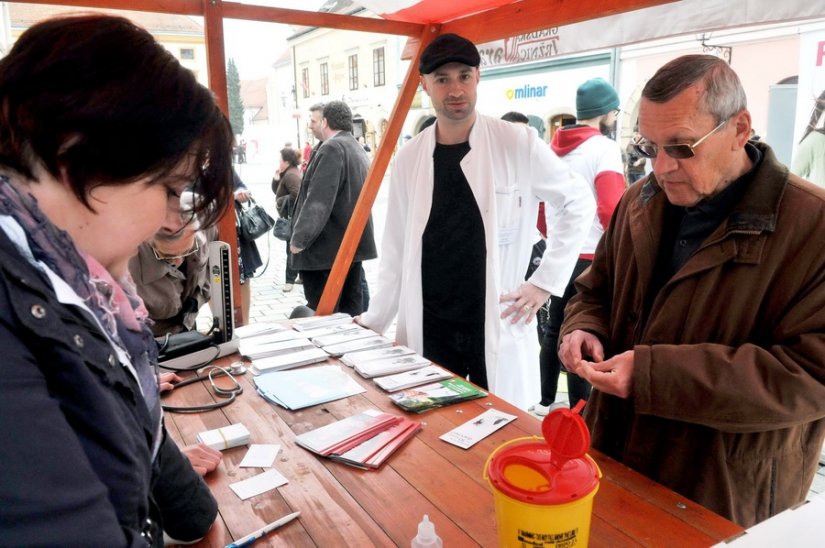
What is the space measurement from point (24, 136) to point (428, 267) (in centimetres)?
187

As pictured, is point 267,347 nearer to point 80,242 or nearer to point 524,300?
point 524,300

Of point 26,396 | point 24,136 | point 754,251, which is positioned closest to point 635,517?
point 754,251

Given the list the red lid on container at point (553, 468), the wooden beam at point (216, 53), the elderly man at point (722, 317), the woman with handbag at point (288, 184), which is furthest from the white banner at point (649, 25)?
the woman with handbag at point (288, 184)

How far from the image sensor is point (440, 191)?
2.48 metres

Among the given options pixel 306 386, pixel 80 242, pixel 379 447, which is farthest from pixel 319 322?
pixel 80 242

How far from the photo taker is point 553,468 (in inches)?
37.4

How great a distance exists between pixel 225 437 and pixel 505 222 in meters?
1.46

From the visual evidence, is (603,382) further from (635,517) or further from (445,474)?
(445,474)

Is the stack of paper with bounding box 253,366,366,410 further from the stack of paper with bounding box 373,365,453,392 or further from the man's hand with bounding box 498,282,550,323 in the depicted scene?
the man's hand with bounding box 498,282,550,323

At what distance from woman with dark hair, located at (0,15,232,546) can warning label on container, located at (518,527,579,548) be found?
1.86 ft

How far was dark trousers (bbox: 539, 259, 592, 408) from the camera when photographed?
314cm

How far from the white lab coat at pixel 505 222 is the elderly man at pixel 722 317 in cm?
91

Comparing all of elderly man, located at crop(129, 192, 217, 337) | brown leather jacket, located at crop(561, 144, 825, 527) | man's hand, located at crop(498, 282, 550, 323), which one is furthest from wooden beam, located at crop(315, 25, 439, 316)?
brown leather jacket, located at crop(561, 144, 825, 527)

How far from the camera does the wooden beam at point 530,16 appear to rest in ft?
7.14
